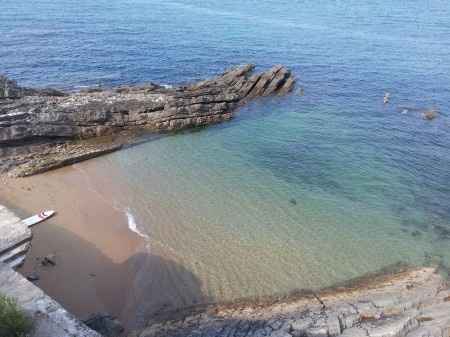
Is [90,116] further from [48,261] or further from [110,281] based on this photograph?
[110,281]

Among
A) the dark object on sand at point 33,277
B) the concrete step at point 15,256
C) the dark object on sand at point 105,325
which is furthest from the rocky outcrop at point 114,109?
the dark object on sand at point 105,325

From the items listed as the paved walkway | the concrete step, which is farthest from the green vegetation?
the concrete step

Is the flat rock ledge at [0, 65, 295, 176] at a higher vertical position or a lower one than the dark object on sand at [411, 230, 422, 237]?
higher

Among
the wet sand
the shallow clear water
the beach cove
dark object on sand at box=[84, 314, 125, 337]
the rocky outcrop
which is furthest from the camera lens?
the rocky outcrop

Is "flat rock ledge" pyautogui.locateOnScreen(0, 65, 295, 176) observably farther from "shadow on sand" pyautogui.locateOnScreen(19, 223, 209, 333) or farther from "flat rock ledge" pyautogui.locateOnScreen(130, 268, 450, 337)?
"flat rock ledge" pyautogui.locateOnScreen(130, 268, 450, 337)

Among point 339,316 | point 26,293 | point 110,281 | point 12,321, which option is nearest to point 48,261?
point 110,281

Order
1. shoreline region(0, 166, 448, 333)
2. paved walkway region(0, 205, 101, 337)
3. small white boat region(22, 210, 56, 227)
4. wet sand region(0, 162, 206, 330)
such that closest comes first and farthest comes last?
paved walkway region(0, 205, 101, 337), shoreline region(0, 166, 448, 333), wet sand region(0, 162, 206, 330), small white boat region(22, 210, 56, 227)

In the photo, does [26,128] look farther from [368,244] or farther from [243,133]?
[368,244]
